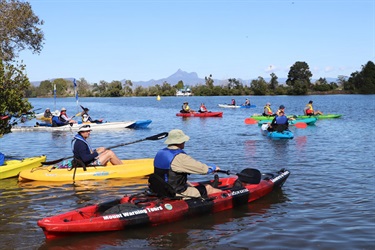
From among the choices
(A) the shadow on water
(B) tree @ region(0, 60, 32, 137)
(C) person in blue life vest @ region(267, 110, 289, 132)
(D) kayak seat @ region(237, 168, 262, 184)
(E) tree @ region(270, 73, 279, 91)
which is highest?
(E) tree @ region(270, 73, 279, 91)

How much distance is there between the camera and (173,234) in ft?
25.4

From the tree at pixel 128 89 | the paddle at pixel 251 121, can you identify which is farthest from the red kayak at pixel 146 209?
the tree at pixel 128 89

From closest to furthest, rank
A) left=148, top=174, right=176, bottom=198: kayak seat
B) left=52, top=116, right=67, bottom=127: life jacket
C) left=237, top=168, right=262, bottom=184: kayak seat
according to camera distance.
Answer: left=148, top=174, right=176, bottom=198: kayak seat → left=237, top=168, right=262, bottom=184: kayak seat → left=52, top=116, right=67, bottom=127: life jacket

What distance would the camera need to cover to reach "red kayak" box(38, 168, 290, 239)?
7.32 meters

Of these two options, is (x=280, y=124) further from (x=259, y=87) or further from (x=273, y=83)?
(x=273, y=83)

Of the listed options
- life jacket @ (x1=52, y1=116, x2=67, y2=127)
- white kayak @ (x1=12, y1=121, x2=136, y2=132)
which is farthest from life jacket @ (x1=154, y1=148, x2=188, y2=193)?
life jacket @ (x1=52, y1=116, x2=67, y2=127)

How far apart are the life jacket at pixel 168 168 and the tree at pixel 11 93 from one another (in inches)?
272

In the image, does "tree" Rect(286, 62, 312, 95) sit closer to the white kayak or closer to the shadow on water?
the white kayak

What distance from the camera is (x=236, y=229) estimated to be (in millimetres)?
8055

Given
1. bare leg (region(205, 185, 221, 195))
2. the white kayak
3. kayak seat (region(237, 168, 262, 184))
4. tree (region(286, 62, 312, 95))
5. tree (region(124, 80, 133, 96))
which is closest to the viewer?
bare leg (region(205, 185, 221, 195))

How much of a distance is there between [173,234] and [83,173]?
4.80 metres

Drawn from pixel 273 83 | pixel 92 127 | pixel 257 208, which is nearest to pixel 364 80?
pixel 273 83

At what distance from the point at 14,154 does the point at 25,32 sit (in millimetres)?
7104

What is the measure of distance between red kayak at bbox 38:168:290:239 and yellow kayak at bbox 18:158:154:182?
335cm
